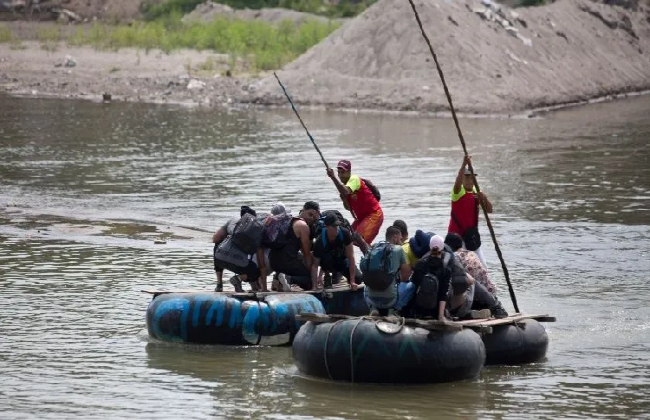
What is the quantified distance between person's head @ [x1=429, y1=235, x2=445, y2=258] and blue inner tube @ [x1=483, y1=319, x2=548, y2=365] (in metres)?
0.98

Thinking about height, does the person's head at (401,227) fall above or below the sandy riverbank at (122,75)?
below

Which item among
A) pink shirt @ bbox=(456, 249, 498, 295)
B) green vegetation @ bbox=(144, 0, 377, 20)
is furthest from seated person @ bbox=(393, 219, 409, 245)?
green vegetation @ bbox=(144, 0, 377, 20)

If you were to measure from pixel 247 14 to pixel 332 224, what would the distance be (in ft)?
143

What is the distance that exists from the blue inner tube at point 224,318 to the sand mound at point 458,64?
79.1 feet

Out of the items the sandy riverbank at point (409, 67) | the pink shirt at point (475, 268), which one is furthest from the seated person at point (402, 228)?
the sandy riverbank at point (409, 67)

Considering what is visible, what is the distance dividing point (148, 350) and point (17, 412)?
2.44 metres

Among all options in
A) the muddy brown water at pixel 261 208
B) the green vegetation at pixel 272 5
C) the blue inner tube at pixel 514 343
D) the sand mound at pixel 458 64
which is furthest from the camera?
the green vegetation at pixel 272 5

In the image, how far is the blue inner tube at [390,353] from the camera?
12336 millimetres

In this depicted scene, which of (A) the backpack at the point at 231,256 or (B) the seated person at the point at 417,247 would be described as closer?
(B) the seated person at the point at 417,247

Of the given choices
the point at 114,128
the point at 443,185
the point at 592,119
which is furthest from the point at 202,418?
the point at 592,119

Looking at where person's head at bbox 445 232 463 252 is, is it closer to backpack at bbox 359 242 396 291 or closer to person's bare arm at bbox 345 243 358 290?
backpack at bbox 359 242 396 291

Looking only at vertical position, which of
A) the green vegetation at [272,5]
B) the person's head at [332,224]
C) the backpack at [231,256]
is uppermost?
the green vegetation at [272,5]

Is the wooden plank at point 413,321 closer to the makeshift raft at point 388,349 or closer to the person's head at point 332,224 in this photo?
the makeshift raft at point 388,349

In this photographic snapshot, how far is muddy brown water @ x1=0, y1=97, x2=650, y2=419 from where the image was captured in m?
12.6
